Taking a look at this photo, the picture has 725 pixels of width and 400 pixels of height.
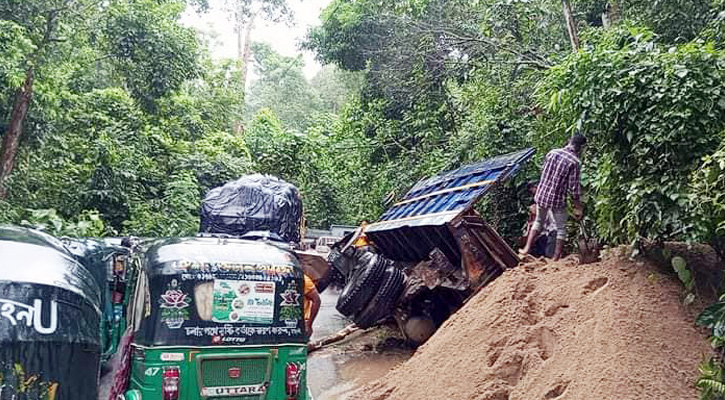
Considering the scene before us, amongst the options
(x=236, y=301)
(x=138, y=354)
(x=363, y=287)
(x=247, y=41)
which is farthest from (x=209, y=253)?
(x=247, y=41)

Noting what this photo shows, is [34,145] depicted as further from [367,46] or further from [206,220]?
[367,46]

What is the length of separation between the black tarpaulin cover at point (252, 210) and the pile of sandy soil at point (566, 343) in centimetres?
476

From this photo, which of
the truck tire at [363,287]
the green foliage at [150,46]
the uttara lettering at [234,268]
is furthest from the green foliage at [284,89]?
the uttara lettering at [234,268]

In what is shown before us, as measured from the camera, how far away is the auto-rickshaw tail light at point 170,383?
4.91 m

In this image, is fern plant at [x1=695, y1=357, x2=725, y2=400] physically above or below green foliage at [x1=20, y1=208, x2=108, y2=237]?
below

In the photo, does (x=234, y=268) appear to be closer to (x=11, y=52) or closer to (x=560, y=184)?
(x=560, y=184)

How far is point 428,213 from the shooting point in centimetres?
872

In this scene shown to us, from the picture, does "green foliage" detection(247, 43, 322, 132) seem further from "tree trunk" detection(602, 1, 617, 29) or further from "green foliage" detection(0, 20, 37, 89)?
"tree trunk" detection(602, 1, 617, 29)

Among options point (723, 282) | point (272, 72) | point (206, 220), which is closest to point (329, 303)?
point (206, 220)

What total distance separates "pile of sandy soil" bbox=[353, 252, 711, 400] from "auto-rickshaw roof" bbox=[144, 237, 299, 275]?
1753 millimetres

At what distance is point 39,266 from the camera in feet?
10.2

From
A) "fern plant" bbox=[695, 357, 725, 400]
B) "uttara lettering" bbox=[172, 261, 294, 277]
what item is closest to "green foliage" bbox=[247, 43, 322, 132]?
"uttara lettering" bbox=[172, 261, 294, 277]

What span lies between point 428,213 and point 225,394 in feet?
14.2

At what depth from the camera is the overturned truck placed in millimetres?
7809
